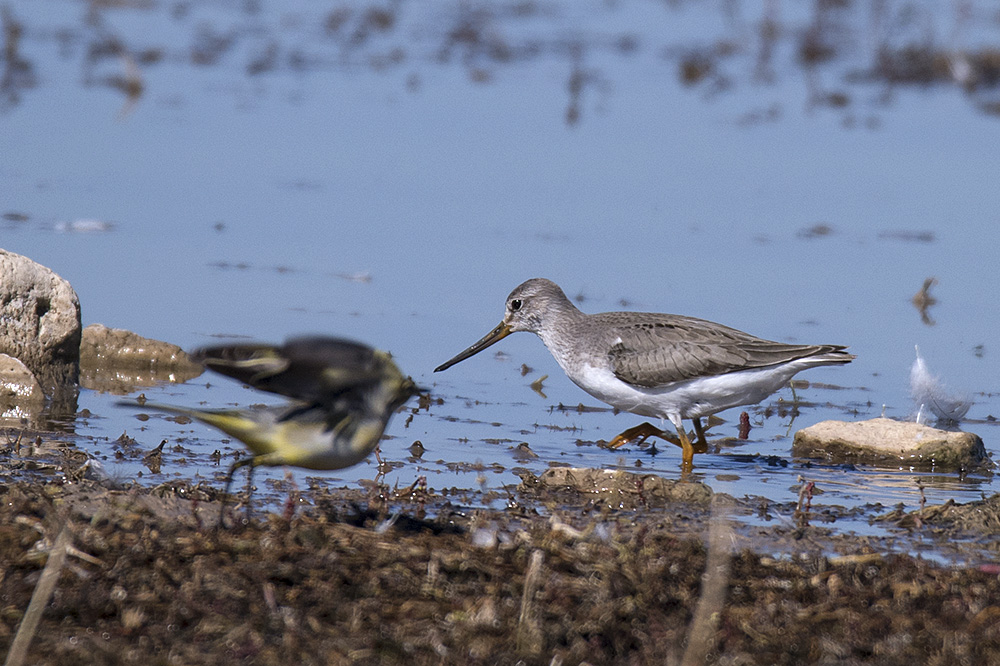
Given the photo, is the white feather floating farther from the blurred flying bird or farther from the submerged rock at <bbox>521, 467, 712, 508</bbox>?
the blurred flying bird

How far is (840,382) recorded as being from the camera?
1020 centimetres

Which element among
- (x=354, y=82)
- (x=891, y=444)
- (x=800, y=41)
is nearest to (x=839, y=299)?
(x=891, y=444)

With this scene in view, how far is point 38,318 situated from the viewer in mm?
8523

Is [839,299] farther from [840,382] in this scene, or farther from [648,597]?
[648,597]

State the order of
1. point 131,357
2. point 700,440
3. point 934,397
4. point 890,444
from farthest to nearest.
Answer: point 131,357 → point 934,397 → point 700,440 → point 890,444

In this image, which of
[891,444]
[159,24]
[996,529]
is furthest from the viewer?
[159,24]

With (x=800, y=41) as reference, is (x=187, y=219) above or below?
below

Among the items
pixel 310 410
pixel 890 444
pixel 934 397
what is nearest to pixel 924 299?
pixel 934 397

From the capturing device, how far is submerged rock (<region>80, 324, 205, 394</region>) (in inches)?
369

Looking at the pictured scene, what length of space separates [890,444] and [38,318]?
4.94 m

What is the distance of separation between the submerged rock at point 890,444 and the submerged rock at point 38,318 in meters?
4.32

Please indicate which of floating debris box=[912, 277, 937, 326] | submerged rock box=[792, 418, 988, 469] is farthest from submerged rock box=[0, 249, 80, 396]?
floating debris box=[912, 277, 937, 326]

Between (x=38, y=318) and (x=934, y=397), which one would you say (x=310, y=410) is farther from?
(x=934, y=397)

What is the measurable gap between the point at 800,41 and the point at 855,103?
390 cm
